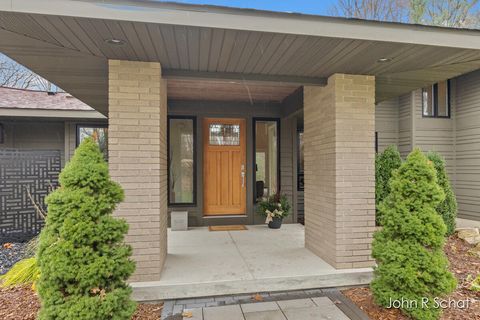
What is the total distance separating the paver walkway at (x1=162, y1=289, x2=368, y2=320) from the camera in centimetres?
250

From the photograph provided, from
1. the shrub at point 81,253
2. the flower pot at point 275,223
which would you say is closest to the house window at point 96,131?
the flower pot at point 275,223

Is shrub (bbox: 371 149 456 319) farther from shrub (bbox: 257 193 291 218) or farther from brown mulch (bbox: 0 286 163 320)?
shrub (bbox: 257 193 291 218)

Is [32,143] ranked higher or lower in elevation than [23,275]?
higher

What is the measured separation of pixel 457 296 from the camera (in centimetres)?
289

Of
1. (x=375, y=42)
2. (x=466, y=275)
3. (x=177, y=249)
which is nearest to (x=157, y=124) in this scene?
(x=177, y=249)

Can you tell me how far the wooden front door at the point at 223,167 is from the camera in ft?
19.2

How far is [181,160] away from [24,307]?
11.6 ft

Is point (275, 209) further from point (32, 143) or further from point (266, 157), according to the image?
point (32, 143)

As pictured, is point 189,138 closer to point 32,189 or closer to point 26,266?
point 32,189

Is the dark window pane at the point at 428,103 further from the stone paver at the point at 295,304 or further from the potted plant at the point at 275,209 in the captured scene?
the stone paver at the point at 295,304

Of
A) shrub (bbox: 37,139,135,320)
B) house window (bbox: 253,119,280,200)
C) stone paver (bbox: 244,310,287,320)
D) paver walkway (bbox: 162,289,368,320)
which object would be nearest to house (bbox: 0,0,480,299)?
paver walkway (bbox: 162,289,368,320)

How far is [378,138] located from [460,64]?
13.6 feet

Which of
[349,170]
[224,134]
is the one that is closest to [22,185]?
[224,134]

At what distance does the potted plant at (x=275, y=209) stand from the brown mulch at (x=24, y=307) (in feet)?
10.1
